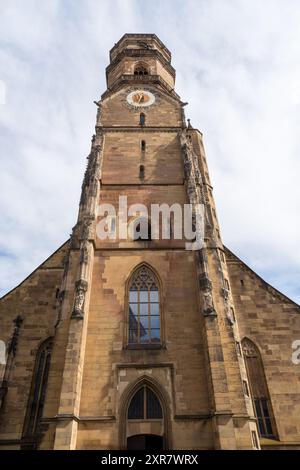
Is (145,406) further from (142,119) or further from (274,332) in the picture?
(142,119)

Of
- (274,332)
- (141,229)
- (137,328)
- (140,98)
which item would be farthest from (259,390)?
(140,98)

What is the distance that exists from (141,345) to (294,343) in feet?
20.0

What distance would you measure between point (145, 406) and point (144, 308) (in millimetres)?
3190

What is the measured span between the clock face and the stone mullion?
6309mm

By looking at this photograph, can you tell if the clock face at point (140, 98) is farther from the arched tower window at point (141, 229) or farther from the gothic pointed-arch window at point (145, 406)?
the gothic pointed-arch window at point (145, 406)

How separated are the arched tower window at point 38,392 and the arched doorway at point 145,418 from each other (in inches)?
130

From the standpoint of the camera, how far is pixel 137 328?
39.8ft

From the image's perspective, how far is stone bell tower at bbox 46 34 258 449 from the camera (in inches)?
394

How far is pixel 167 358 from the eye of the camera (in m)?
11.3

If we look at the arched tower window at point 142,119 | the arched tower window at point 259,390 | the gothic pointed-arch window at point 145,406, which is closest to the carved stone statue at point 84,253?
the gothic pointed-arch window at point 145,406

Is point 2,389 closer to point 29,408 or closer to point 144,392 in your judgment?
point 29,408
